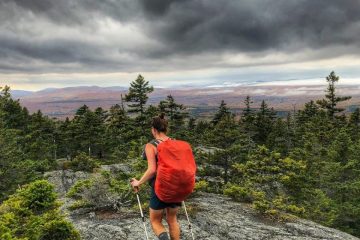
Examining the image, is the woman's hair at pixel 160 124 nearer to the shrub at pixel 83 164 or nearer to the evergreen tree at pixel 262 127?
the shrub at pixel 83 164

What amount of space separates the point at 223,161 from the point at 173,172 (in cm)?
1878

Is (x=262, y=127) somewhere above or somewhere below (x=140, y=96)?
below

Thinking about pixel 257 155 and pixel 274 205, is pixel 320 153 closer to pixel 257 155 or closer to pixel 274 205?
pixel 257 155

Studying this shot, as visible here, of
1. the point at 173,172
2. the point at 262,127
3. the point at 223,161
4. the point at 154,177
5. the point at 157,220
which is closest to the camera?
the point at 173,172

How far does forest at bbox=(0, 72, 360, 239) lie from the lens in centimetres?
1093

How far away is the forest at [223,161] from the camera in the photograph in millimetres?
10930

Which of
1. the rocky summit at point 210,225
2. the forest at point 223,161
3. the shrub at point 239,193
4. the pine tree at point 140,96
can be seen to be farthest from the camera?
the pine tree at point 140,96

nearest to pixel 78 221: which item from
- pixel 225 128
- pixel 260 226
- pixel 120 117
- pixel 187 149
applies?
pixel 260 226

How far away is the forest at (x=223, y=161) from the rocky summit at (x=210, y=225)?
98cm

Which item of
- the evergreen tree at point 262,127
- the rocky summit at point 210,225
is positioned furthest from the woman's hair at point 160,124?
the evergreen tree at point 262,127

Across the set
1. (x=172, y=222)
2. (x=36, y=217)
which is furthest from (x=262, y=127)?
(x=172, y=222)

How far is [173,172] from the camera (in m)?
6.68

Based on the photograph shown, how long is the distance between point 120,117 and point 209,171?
1121 inches

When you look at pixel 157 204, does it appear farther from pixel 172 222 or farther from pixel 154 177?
pixel 172 222
